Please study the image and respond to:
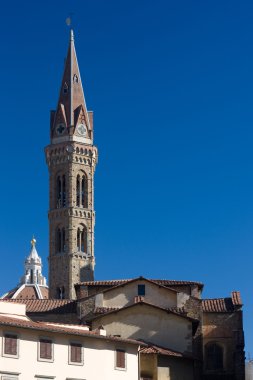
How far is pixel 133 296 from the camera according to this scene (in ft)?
218

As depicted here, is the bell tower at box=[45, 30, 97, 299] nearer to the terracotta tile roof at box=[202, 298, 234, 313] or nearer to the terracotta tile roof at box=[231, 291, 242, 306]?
the terracotta tile roof at box=[202, 298, 234, 313]

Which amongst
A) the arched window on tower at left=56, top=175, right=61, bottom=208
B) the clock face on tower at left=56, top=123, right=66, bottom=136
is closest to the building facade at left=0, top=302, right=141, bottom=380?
the arched window on tower at left=56, top=175, right=61, bottom=208

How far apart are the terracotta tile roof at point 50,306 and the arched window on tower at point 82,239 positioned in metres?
46.0

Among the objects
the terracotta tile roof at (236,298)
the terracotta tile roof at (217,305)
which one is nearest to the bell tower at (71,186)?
the terracotta tile roof at (217,305)

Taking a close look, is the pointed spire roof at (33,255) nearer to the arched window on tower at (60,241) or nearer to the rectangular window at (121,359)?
the arched window on tower at (60,241)

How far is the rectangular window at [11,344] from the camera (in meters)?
46.5

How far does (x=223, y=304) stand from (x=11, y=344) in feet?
87.7

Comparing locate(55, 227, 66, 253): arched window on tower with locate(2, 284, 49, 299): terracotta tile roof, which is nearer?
locate(55, 227, 66, 253): arched window on tower

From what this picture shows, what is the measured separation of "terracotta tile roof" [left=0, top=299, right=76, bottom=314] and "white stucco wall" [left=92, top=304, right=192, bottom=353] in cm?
884

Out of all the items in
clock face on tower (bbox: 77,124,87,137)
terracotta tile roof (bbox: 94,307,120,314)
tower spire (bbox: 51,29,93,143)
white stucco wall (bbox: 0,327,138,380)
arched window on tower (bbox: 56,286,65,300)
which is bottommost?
white stucco wall (bbox: 0,327,138,380)

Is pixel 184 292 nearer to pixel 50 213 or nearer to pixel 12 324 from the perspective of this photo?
pixel 12 324

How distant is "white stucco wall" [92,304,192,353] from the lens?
5991 cm

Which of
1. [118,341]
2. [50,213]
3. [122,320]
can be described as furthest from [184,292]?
[50,213]

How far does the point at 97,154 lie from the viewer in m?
125
